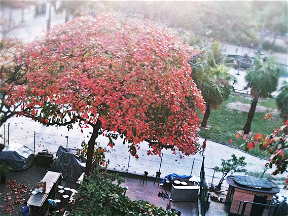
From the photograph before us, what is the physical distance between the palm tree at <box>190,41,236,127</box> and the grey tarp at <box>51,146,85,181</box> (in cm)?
1097

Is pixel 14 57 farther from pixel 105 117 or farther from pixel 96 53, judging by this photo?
pixel 105 117

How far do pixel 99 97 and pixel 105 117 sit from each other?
813 millimetres

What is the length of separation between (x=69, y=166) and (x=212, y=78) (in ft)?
44.6

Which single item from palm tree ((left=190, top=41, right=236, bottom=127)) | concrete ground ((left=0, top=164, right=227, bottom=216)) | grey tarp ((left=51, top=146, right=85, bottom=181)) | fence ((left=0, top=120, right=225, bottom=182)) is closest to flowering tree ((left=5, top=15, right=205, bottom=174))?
concrete ground ((left=0, top=164, right=227, bottom=216))

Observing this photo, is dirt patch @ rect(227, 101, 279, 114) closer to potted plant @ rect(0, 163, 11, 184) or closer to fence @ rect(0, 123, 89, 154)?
fence @ rect(0, 123, 89, 154)

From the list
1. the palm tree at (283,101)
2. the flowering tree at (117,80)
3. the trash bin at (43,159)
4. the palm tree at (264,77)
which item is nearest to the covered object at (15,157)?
the trash bin at (43,159)

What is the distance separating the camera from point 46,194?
1482cm

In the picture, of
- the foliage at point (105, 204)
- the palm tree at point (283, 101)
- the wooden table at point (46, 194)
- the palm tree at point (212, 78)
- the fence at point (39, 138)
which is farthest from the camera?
the palm tree at point (283, 101)

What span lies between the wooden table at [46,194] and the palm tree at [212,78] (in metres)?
12.6

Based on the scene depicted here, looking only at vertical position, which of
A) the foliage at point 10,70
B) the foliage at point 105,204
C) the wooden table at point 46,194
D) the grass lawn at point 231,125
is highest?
the foliage at point 10,70

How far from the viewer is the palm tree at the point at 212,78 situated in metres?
23.8

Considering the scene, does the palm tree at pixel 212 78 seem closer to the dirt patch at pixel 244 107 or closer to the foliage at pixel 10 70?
the dirt patch at pixel 244 107

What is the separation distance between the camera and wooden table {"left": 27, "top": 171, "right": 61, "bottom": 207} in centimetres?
1417

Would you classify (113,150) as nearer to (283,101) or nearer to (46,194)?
(46,194)
